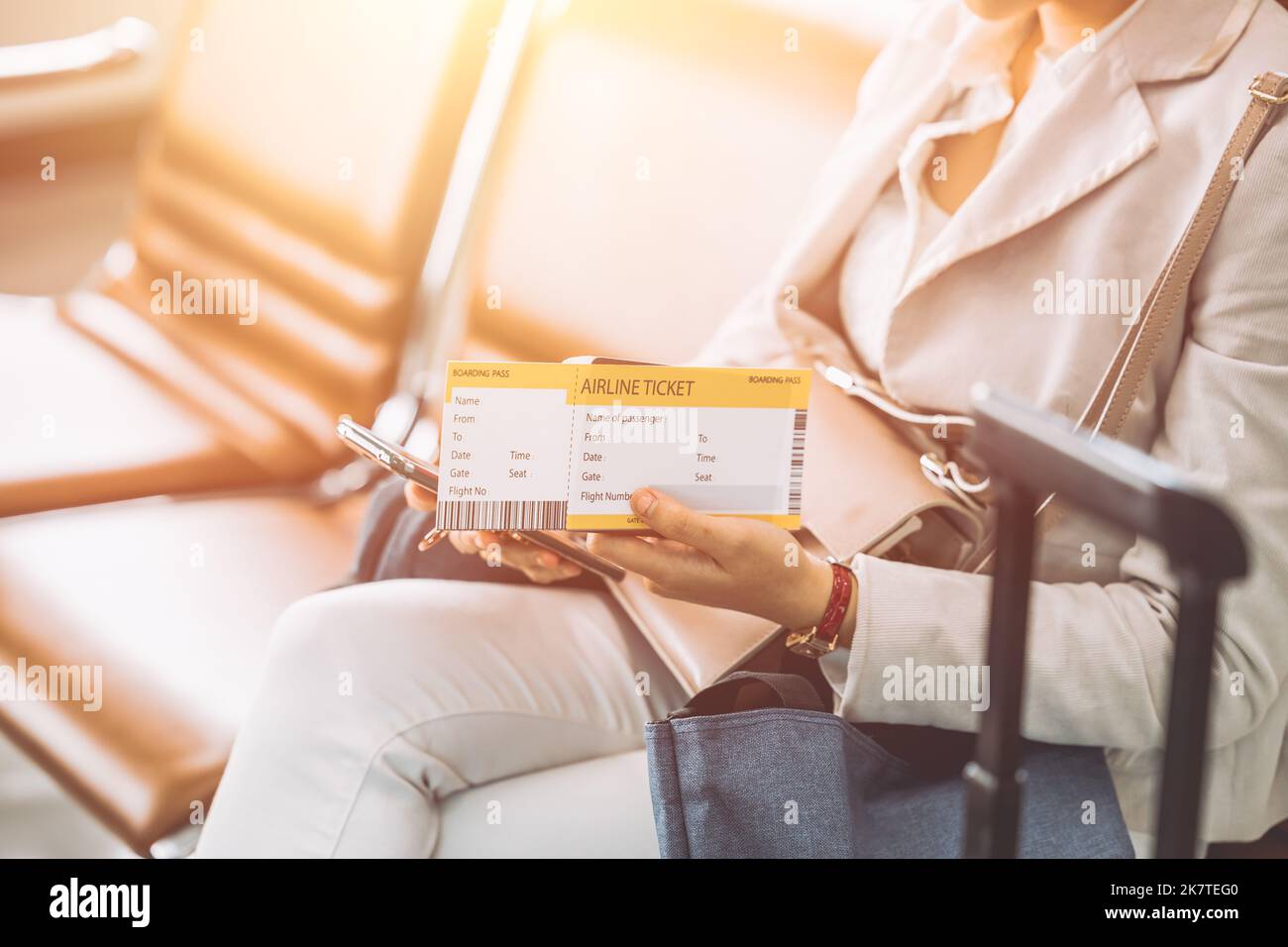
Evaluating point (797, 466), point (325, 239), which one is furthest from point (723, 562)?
point (325, 239)

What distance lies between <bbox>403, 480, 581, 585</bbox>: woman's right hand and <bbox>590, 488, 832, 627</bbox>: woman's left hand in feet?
0.53

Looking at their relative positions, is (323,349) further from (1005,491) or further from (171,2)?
(1005,491)

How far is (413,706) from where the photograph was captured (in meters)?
0.80

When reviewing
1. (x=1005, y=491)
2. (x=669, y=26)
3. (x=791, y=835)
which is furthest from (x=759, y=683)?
(x=669, y=26)

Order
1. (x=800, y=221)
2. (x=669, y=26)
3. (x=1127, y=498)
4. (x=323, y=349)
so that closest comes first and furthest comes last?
(x=1127, y=498) → (x=800, y=221) → (x=669, y=26) → (x=323, y=349)

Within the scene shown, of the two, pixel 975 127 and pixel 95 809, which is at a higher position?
pixel 975 127

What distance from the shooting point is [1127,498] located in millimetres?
381

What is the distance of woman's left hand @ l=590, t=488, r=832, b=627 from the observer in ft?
2.23

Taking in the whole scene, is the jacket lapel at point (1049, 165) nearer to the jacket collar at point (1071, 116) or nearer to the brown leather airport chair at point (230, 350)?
the jacket collar at point (1071, 116)

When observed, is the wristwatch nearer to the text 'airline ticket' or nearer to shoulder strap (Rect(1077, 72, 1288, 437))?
the text 'airline ticket'

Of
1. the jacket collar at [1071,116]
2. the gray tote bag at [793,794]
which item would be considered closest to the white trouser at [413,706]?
the gray tote bag at [793,794]

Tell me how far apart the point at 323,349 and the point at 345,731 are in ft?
2.38

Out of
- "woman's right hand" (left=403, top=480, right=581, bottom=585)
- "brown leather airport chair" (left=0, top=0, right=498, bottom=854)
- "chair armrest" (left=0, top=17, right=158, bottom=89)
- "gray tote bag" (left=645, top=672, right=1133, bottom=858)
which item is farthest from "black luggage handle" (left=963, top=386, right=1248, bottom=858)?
"chair armrest" (left=0, top=17, right=158, bottom=89)

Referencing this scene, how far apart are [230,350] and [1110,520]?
4.06ft
